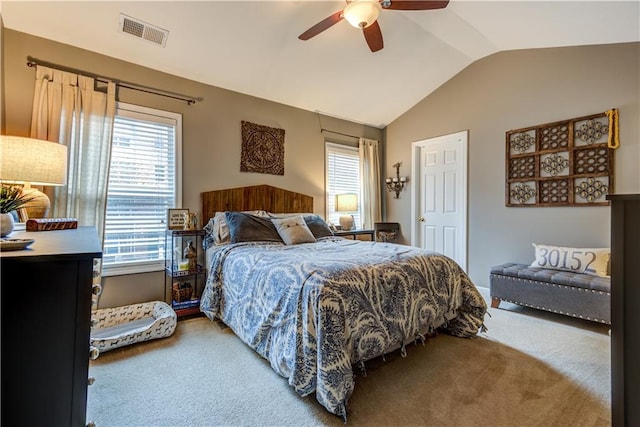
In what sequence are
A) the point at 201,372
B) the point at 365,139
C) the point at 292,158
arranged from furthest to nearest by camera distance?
the point at 365,139, the point at 292,158, the point at 201,372

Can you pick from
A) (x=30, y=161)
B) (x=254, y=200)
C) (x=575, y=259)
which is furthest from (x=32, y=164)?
(x=575, y=259)

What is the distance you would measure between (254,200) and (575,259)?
3.62 meters

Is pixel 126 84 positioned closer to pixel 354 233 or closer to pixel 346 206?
pixel 346 206

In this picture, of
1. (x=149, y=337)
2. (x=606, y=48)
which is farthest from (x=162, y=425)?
(x=606, y=48)

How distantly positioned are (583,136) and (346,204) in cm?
285

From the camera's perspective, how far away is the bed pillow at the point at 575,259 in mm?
2926

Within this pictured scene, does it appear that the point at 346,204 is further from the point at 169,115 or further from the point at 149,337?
the point at 149,337

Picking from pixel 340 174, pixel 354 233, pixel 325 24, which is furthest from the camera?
pixel 340 174

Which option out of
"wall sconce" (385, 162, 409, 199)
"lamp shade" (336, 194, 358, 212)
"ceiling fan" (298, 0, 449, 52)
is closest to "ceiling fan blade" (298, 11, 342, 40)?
"ceiling fan" (298, 0, 449, 52)

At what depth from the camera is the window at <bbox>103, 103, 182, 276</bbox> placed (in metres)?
2.96

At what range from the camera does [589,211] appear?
3184 millimetres

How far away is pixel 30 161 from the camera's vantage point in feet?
6.24

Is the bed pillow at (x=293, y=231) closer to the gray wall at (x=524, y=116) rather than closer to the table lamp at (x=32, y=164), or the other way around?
the table lamp at (x=32, y=164)

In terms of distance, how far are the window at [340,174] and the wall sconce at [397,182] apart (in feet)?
1.98
